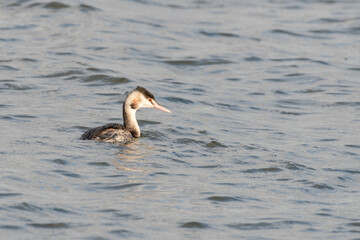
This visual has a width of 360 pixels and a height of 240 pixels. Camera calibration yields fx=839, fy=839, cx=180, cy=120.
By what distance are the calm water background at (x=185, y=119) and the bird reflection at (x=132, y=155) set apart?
1.2 inches

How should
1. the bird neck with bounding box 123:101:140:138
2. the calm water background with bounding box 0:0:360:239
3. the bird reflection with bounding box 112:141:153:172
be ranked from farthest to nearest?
the bird neck with bounding box 123:101:140:138
the bird reflection with bounding box 112:141:153:172
the calm water background with bounding box 0:0:360:239

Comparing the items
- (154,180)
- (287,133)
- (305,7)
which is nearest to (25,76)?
(287,133)

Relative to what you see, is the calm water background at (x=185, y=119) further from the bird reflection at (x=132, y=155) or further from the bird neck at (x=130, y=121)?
the bird neck at (x=130, y=121)

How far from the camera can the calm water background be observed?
29.4ft

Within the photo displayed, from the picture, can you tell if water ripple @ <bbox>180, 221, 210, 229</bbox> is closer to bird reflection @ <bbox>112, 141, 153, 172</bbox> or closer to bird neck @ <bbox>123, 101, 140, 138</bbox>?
bird reflection @ <bbox>112, 141, 153, 172</bbox>

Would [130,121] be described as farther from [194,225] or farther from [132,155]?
[194,225]

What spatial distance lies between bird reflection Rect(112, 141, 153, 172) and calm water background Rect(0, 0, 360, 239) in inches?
1.2

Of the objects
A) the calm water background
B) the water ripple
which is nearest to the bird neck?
the calm water background

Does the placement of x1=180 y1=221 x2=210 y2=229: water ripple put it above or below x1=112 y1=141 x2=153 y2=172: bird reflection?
below

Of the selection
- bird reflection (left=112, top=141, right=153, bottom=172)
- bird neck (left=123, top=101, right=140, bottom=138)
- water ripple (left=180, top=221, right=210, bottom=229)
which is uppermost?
bird neck (left=123, top=101, right=140, bottom=138)

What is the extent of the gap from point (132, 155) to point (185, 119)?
2996 mm

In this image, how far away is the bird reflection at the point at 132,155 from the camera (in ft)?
35.3

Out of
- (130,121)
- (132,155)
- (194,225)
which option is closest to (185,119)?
(130,121)

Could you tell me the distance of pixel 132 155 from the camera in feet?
37.7
